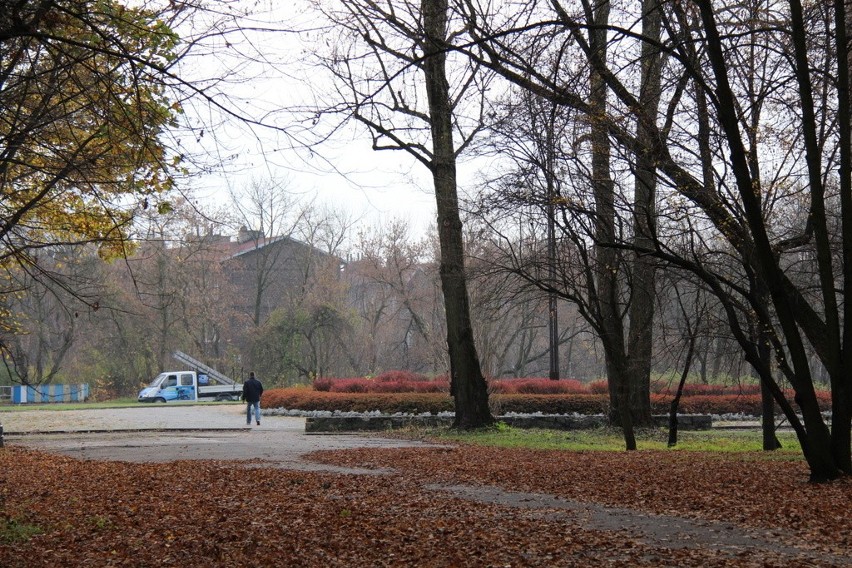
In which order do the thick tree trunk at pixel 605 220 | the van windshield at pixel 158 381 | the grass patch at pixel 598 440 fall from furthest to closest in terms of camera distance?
the van windshield at pixel 158 381
the grass patch at pixel 598 440
the thick tree trunk at pixel 605 220

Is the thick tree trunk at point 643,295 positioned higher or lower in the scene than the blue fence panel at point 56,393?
higher

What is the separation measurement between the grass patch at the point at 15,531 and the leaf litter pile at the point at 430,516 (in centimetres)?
2

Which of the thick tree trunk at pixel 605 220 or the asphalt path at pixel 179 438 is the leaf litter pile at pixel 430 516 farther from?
the thick tree trunk at pixel 605 220

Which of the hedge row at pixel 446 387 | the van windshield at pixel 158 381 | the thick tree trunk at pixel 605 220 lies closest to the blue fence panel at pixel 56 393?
the van windshield at pixel 158 381

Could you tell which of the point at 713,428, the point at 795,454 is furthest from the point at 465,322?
the point at 713,428

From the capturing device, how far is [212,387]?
52.2 metres

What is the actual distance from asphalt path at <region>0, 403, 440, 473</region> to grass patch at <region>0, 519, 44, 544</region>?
19.0 ft

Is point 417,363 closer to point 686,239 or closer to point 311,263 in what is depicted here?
point 311,263

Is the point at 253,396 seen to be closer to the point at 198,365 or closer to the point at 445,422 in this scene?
the point at 445,422

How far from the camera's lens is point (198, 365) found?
5322cm

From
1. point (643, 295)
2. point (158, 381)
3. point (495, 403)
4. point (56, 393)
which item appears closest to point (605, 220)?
point (643, 295)

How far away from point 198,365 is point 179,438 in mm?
32543

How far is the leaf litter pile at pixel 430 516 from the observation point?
6.36m

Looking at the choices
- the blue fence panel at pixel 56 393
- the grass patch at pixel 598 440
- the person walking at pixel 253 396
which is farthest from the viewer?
the blue fence panel at pixel 56 393
